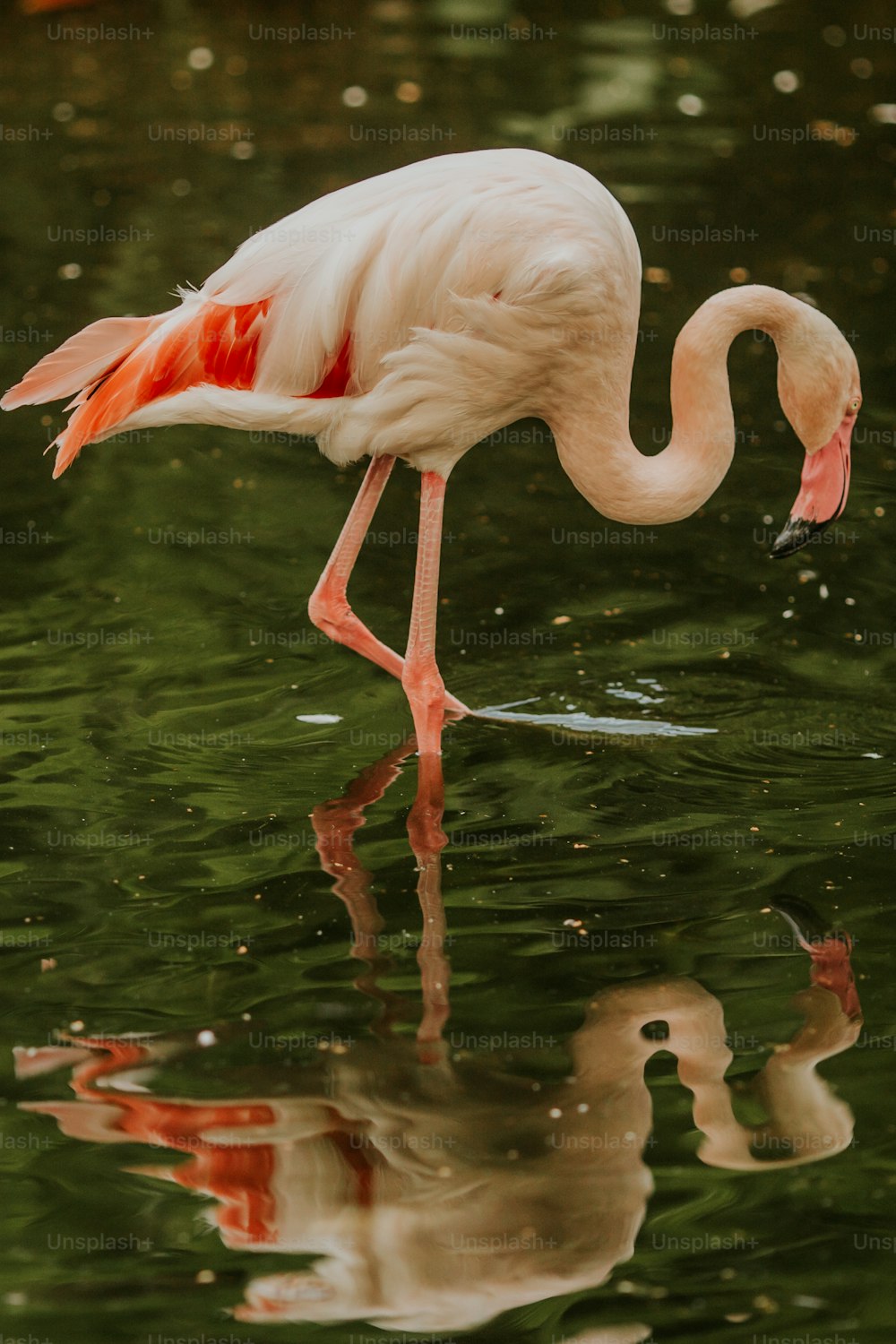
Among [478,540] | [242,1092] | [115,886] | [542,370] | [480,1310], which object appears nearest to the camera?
[480,1310]

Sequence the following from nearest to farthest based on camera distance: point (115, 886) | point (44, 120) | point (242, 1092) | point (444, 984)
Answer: point (242, 1092), point (444, 984), point (115, 886), point (44, 120)

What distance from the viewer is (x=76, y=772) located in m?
5.71

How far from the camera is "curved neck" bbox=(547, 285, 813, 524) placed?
17.5ft

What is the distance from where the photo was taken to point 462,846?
17.3 ft

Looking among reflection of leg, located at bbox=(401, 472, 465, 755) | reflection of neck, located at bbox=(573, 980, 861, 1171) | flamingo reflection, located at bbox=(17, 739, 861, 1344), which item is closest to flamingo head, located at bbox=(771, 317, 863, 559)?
reflection of leg, located at bbox=(401, 472, 465, 755)

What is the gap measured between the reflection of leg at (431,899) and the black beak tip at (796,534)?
123 cm

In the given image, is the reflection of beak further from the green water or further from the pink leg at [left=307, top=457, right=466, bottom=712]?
the pink leg at [left=307, top=457, right=466, bottom=712]

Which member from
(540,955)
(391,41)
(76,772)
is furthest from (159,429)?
(391,41)

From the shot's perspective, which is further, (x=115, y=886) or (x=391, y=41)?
(x=391, y=41)

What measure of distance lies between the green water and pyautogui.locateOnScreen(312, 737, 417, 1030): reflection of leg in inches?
0.7

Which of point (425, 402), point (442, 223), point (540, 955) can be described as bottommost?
point (540, 955)

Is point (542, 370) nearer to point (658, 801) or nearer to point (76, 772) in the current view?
point (658, 801)

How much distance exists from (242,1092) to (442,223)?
2.51m

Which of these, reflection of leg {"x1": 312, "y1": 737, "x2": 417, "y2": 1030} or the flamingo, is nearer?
reflection of leg {"x1": 312, "y1": 737, "x2": 417, "y2": 1030}
